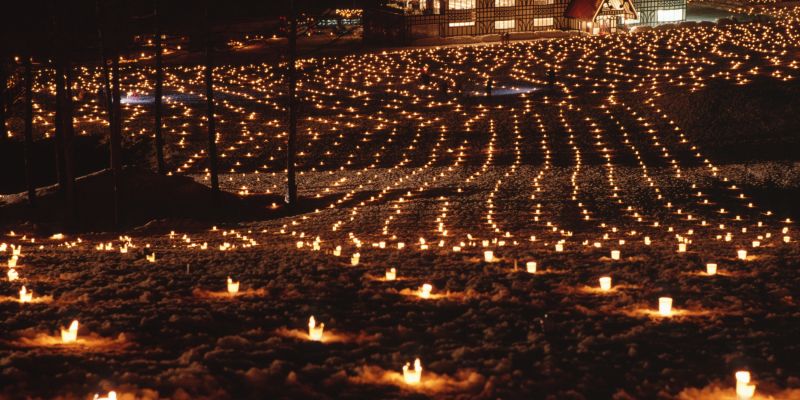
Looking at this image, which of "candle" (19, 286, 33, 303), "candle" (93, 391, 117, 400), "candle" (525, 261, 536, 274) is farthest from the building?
"candle" (93, 391, 117, 400)

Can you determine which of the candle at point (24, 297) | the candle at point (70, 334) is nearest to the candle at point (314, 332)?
the candle at point (70, 334)

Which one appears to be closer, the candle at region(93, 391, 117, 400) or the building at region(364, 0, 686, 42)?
the candle at region(93, 391, 117, 400)

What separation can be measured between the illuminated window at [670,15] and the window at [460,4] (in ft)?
52.4

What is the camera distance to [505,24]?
59.3 meters

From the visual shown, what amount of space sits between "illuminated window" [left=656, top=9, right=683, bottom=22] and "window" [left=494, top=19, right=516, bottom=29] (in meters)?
12.7

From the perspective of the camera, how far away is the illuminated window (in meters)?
63.6

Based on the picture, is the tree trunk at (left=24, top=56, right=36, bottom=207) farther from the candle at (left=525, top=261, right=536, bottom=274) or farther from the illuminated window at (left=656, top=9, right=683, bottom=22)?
the illuminated window at (left=656, top=9, right=683, bottom=22)

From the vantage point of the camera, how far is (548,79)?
38.8m

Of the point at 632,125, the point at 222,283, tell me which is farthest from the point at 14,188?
the point at 222,283

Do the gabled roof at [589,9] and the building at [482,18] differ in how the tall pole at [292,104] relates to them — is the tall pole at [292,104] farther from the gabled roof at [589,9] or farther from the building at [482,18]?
the gabled roof at [589,9]

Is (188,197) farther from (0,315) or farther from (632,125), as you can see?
(632,125)

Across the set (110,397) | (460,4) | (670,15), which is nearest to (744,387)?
(110,397)

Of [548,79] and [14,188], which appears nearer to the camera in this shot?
[14,188]

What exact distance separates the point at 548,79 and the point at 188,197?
73.2 ft
